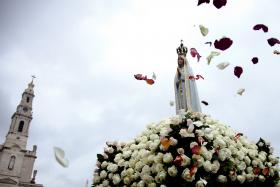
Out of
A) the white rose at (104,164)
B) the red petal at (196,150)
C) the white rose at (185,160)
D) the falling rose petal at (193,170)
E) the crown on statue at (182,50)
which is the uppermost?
the crown on statue at (182,50)

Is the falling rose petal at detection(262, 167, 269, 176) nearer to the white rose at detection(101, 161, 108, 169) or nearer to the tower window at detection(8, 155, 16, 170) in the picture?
the white rose at detection(101, 161, 108, 169)

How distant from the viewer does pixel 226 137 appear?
13.3 feet

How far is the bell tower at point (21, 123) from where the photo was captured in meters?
47.1

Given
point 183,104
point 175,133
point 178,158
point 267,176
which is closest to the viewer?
point 178,158

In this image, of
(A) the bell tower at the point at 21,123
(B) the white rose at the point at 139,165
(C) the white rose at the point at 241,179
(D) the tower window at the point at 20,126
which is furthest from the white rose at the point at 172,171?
(D) the tower window at the point at 20,126

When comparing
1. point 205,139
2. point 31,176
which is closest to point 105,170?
point 205,139

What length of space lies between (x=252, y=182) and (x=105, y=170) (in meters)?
2.10

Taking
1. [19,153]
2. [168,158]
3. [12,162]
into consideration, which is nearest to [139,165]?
[168,158]

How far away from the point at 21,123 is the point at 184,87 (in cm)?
4564

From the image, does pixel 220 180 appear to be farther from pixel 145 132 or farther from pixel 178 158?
pixel 145 132

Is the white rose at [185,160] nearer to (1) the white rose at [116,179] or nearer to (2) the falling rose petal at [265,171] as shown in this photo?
(1) the white rose at [116,179]

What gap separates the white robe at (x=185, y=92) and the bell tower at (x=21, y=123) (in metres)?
43.2

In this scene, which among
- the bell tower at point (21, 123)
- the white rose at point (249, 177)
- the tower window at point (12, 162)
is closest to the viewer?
the white rose at point (249, 177)

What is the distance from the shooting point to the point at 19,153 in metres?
46.4
